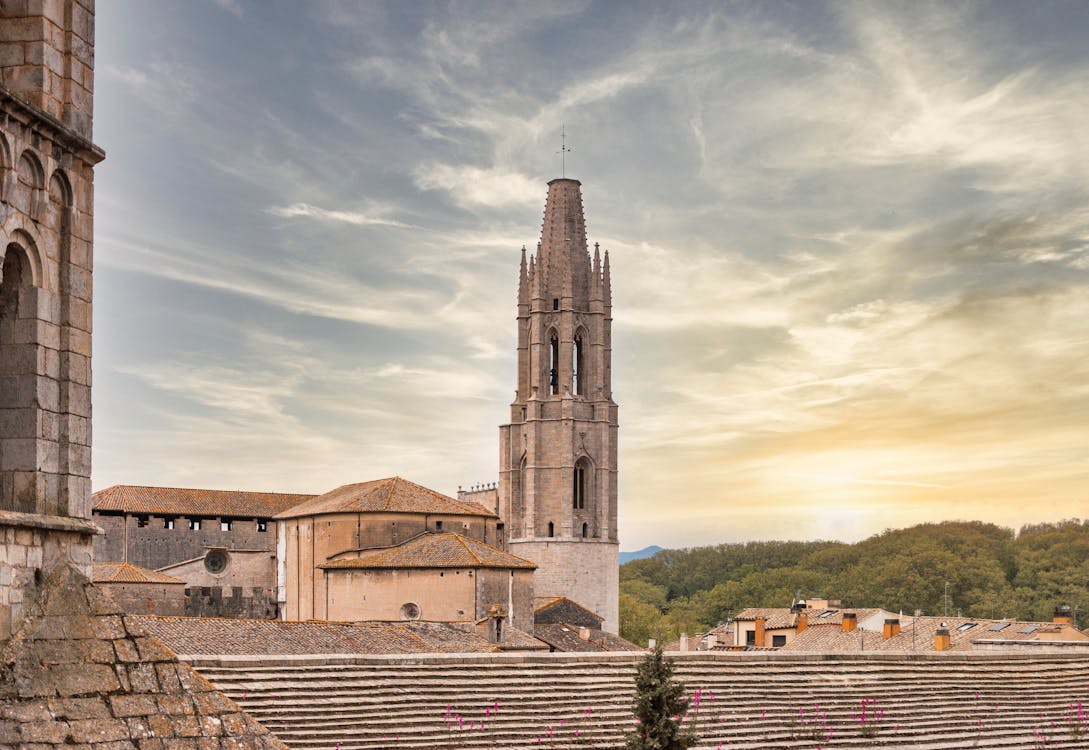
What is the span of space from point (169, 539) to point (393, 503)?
1734 cm

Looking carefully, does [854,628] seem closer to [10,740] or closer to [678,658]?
[678,658]

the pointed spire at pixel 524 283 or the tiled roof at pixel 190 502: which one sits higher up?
the pointed spire at pixel 524 283

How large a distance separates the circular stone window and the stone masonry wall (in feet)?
198

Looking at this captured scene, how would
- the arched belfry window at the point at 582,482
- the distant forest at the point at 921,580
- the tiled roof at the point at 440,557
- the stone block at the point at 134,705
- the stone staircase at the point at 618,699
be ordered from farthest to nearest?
the distant forest at the point at 921,580 → the arched belfry window at the point at 582,482 → the tiled roof at the point at 440,557 → the stone staircase at the point at 618,699 → the stone block at the point at 134,705

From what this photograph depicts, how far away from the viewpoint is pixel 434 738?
1788 cm

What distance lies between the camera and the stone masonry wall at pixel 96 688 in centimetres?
838

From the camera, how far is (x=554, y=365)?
82.5 meters

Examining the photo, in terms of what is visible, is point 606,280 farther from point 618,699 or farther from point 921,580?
point 618,699

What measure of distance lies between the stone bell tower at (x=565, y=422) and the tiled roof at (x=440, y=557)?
24.2m

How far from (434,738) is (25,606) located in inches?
388

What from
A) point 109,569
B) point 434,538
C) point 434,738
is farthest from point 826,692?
point 109,569

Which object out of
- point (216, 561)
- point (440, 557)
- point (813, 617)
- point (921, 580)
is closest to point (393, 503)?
point (440, 557)

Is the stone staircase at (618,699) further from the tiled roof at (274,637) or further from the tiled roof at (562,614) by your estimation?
the tiled roof at (562,614)

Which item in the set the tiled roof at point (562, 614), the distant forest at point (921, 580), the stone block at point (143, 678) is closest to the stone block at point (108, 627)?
the stone block at point (143, 678)
